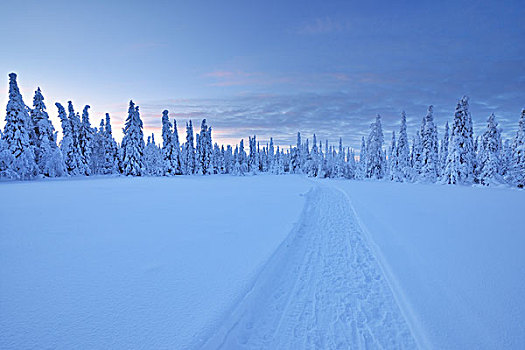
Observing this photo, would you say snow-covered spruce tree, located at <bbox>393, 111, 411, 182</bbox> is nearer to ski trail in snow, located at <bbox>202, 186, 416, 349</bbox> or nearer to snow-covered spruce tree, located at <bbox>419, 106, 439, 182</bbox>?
snow-covered spruce tree, located at <bbox>419, 106, 439, 182</bbox>

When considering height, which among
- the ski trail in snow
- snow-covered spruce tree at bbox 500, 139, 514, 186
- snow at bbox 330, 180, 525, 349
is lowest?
the ski trail in snow

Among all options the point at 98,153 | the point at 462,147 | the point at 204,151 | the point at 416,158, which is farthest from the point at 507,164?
the point at 98,153

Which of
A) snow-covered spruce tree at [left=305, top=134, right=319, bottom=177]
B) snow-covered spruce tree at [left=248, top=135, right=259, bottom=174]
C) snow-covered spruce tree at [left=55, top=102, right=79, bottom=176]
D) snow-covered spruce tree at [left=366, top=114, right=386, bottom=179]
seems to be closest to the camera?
snow-covered spruce tree at [left=55, top=102, right=79, bottom=176]

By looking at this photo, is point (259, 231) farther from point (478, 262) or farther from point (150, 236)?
point (478, 262)

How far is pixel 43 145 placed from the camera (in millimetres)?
29703

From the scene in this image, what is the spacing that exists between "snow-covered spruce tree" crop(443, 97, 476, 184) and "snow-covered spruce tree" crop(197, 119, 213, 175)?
5139 centimetres

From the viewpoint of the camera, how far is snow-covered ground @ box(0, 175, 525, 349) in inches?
119

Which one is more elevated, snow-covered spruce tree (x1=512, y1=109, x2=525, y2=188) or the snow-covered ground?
snow-covered spruce tree (x1=512, y1=109, x2=525, y2=188)

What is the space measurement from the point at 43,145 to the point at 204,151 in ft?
110

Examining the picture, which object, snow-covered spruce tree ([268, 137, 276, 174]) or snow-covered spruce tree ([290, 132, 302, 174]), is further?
snow-covered spruce tree ([268, 137, 276, 174])

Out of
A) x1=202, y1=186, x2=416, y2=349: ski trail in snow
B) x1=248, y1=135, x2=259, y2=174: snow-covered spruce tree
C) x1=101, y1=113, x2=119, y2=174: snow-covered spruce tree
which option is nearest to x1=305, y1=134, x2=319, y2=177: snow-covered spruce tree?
x1=248, y1=135, x2=259, y2=174: snow-covered spruce tree

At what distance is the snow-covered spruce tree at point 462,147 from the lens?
2980 cm

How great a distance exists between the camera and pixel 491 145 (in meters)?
31.5

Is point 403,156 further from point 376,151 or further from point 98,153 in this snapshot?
point 98,153
